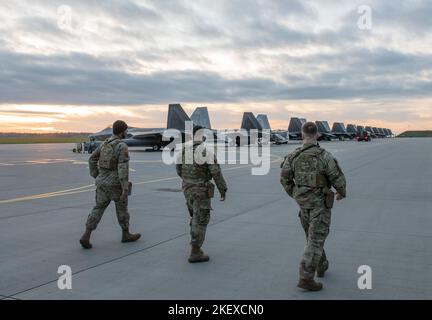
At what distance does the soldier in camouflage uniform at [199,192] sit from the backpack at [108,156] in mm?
1446

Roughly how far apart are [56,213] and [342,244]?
256 inches

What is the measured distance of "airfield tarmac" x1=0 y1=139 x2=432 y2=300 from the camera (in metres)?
4.86

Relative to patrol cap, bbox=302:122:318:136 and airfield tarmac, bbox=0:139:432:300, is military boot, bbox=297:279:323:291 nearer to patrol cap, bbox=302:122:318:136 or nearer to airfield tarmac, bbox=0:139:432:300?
airfield tarmac, bbox=0:139:432:300

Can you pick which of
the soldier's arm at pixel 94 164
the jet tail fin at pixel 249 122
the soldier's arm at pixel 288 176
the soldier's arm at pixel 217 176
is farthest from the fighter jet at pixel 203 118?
the soldier's arm at pixel 288 176

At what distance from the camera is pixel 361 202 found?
36.4 feet

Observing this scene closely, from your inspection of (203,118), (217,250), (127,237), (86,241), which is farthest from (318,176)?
(203,118)

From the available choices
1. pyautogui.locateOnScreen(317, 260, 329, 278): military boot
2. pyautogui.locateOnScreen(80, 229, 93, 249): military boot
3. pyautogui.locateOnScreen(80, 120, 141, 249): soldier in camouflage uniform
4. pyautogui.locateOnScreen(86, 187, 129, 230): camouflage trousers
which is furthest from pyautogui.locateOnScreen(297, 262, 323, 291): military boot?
pyautogui.locateOnScreen(80, 229, 93, 249): military boot

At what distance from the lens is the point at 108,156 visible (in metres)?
6.83

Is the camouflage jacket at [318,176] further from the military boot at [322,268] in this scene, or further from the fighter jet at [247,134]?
the fighter jet at [247,134]

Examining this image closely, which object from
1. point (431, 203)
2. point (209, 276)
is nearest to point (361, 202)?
point (431, 203)

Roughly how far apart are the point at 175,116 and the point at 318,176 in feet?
127

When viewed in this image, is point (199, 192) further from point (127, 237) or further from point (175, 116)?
point (175, 116)
